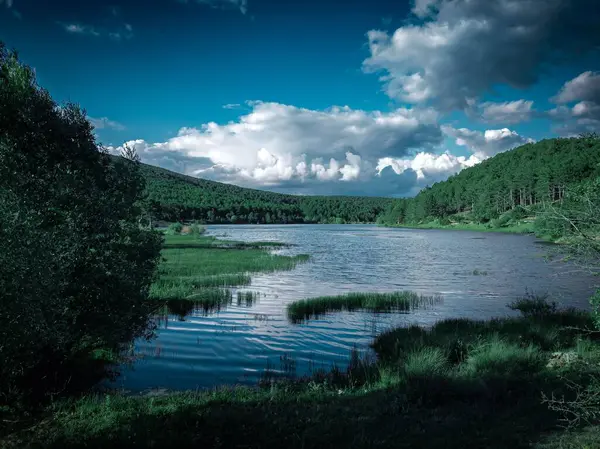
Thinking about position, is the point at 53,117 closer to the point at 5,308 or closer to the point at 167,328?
the point at 5,308

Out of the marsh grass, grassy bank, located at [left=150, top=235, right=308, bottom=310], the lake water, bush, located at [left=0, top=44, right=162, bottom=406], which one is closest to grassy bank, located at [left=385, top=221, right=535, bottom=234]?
the lake water

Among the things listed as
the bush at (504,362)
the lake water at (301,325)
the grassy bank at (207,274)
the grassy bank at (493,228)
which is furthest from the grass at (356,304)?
the grassy bank at (493,228)

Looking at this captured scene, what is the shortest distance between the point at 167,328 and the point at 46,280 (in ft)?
41.0

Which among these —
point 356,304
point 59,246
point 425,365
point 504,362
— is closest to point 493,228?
point 356,304

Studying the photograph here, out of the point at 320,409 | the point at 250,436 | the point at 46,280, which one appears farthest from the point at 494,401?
the point at 46,280

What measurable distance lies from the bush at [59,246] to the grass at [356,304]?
1234cm

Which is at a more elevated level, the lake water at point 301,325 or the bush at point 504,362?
the bush at point 504,362

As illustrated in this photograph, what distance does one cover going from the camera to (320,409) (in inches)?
430

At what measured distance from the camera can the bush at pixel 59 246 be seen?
11.3 m

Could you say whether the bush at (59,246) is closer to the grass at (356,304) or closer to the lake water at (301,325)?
the lake water at (301,325)

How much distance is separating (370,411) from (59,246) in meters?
10.0

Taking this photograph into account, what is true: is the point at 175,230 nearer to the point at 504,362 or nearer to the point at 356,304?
the point at 356,304

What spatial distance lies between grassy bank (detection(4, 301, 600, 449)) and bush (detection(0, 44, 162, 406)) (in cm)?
229

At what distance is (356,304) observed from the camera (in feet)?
93.8
